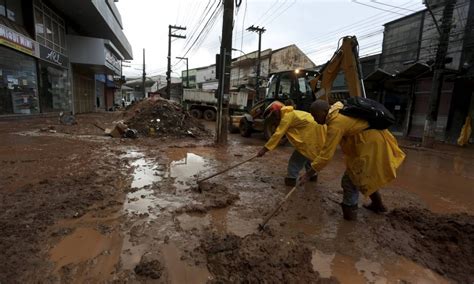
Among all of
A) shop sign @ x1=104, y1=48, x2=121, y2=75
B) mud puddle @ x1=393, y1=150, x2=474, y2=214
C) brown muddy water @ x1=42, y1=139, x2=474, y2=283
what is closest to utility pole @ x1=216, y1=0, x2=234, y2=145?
Result: brown muddy water @ x1=42, y1=139, x2=474, y2=283

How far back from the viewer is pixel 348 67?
7.03 metres

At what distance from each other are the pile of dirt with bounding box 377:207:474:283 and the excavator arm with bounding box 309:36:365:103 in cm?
371

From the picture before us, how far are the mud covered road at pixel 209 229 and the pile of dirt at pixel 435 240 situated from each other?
0.04ft

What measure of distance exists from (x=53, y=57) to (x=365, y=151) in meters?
18.4

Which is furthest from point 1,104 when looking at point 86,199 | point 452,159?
point 452,159

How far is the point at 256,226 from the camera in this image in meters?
3.48

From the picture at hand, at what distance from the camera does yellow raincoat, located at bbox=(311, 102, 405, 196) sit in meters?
3.36

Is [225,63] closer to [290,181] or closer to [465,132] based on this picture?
[290,181]

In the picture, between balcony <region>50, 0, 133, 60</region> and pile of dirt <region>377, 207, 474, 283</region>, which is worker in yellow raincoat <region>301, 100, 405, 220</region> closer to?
pile of dirt <region>377, 207, 474, 283</region>

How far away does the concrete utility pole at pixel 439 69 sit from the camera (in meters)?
10.9

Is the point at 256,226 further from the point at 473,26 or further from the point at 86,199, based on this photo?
the point at 473,26

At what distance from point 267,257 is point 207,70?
49572mm

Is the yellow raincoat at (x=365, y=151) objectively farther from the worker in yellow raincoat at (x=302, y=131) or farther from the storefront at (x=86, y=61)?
the storefront at (x=86, y=61)

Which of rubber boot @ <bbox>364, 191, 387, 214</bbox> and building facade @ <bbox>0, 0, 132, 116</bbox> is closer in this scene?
rubber boot @ <bbox>364, 191, 387, 214</bbox>
